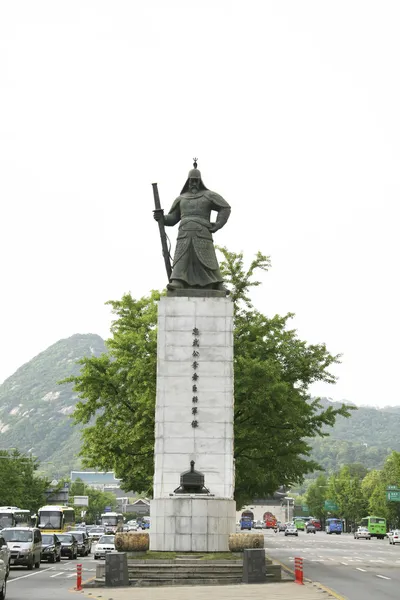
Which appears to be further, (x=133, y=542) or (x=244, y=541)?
(x=244, y=541)

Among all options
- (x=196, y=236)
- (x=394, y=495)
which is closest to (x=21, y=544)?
(x=196, y=236)

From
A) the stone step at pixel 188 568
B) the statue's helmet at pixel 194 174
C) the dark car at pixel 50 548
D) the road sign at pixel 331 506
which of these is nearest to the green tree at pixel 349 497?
the road sign at pixel 331 506

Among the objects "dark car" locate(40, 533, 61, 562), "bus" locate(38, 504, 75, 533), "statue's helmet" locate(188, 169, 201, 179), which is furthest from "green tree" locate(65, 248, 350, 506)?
"bus" locate(38, 504, 75, 533)

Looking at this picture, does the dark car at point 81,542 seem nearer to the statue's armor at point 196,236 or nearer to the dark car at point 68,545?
the dark car at point 68,545

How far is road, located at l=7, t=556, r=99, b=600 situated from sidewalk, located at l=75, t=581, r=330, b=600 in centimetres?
102

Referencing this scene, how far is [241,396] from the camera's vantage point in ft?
132

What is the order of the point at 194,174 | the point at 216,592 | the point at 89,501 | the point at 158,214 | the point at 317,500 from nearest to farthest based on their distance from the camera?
the point at 216,592, the point at 158,214, the point at 194,174, the point at 89,501, the point at 317,500

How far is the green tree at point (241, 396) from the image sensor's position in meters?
40.3

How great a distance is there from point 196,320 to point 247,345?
1060 cm

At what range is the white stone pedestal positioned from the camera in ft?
100

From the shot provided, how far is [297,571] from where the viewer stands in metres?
27.6

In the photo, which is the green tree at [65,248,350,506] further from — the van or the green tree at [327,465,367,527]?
the green tree at [327,465,367,527]

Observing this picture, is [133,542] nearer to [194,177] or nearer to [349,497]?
[194,177]

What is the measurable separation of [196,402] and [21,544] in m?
12.9
